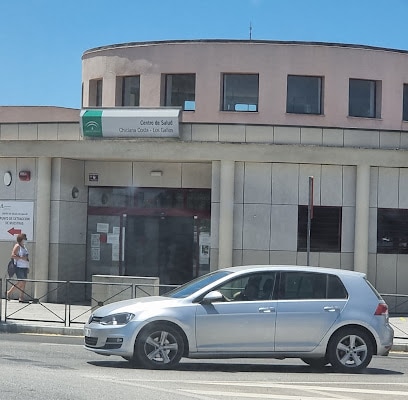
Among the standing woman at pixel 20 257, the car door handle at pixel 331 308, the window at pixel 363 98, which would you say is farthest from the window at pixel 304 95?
the car door handle at pixel 331 308

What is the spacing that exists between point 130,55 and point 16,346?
13.7 meters

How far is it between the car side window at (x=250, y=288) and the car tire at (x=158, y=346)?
97cm

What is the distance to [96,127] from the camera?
24359mm

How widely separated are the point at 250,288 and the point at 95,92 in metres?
17.1

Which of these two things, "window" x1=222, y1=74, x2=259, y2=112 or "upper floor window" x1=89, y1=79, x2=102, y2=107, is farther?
"upper floor window" x1=89, y1=79, x2=102, y2=107

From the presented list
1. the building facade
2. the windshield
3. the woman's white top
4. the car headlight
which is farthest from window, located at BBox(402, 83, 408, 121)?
the car headlight

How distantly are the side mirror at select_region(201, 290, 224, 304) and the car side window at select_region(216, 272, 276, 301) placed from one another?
7.2 inches

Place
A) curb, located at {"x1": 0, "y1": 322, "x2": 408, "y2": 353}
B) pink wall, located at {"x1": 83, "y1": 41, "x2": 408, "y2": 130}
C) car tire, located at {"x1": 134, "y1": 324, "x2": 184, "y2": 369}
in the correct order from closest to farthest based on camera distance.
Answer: car tire, located at {"x1": 134, "y1": 324, "x2": 184, "y2": 369}
curb, located at {"x1": 0, "y1": 322, "x2": 408, "y2": 353}
pink wall, located at {"x1": 83, "y1": 41, "x2": 408, "y2": 130}

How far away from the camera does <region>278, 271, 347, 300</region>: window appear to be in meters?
13.6

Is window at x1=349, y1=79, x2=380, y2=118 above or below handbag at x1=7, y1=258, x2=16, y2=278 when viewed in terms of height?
above

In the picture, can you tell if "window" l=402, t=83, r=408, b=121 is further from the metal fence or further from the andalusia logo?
the andalusia logo

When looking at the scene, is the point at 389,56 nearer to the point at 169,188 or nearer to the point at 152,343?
the point at 169,188

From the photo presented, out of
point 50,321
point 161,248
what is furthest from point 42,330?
point 161,248

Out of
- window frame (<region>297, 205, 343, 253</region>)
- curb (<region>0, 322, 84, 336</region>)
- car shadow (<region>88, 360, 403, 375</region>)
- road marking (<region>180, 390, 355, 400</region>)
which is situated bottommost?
curb (<region>0, 322, 84, 336</region>)
